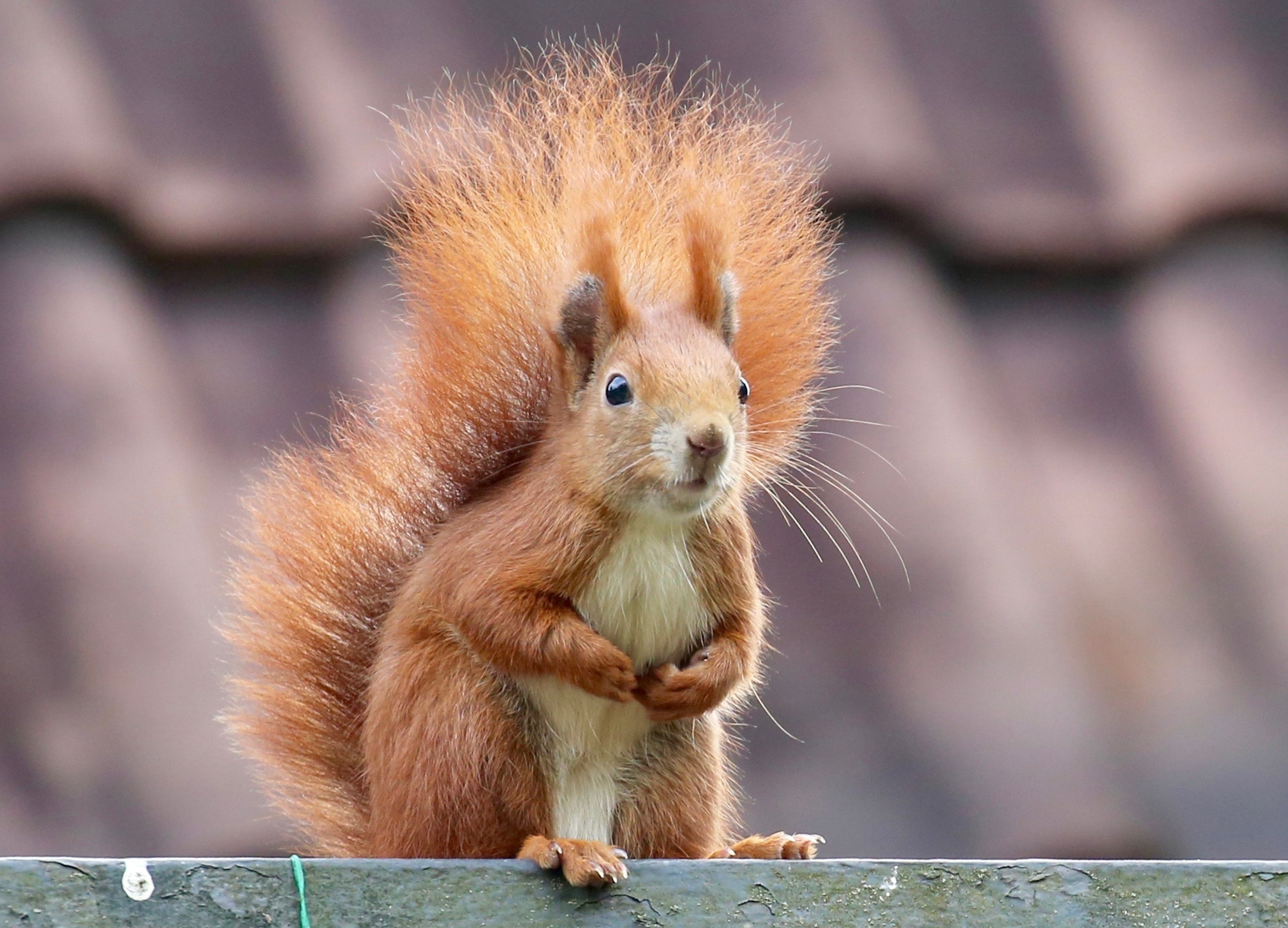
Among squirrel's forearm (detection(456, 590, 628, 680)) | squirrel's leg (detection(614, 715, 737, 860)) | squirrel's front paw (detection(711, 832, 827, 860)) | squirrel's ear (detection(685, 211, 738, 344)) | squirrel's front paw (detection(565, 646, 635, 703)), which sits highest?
squirrel's ear (detection(685, 211, 738, 344))

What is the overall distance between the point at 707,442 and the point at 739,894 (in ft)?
1.19

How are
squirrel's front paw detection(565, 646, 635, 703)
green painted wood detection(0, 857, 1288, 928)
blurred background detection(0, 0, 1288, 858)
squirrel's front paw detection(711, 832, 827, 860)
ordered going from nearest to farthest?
green painted wood detection(0, 857, 1288, 928) < squirrel's front paw detection(565, 646, 635, 703) < squirrel's front paw detection(711, 832, 827, 860) < blurred background detection(0, 0, 1288, 858)

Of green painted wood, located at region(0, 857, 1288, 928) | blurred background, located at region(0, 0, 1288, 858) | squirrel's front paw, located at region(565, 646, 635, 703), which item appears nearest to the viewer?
green painted wood, located at region(0, 857, 1288, 928)

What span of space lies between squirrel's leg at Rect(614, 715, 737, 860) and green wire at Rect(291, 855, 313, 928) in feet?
1.26

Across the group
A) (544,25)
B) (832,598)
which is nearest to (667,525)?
(832,598)

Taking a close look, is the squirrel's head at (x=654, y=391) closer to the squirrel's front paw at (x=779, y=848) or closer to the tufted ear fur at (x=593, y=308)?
the tufted ear fur at (x=593, y=308)

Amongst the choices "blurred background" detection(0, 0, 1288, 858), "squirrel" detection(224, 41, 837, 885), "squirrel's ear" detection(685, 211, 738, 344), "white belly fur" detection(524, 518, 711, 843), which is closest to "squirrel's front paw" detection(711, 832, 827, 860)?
"squirrel" detection(224, 41, 837, 885)

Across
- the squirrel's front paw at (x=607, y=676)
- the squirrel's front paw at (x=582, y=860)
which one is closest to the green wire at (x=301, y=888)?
the squirrel's front paw at (x=582, y=860)

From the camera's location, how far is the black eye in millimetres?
1566

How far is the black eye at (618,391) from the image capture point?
157 centimetres

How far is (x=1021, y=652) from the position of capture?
6.86 feet

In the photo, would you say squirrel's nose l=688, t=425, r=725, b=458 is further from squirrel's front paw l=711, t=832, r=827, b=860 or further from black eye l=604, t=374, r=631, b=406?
squirrel's front paw l=711, t=832, r=827, b=860

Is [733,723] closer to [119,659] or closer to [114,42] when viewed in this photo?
[119,659]

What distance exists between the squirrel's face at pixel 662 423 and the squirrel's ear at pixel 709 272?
0.05 meters
